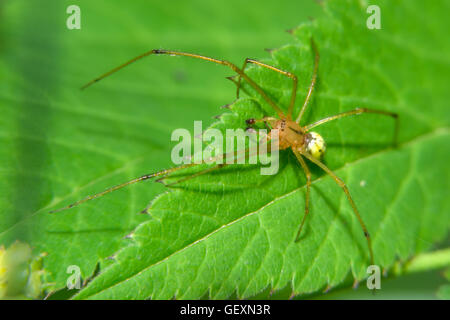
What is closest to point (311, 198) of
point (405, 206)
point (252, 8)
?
point (405, 206)

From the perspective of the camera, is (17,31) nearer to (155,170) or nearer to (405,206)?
(155,170)

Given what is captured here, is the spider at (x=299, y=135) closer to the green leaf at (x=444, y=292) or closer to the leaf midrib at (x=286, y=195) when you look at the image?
the leaf midrib at (x=286, y=195)

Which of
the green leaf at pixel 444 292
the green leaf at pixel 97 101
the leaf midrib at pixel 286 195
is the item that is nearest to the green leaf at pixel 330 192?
the leaf midrib at pixel 286 195

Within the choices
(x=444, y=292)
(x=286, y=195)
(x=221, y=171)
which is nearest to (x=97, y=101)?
(x=221, y=171)

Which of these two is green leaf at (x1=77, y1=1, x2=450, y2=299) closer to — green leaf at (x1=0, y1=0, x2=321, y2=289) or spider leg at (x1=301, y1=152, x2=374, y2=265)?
spider leg at (x1=301, y1=152, x2=374, y2=265)

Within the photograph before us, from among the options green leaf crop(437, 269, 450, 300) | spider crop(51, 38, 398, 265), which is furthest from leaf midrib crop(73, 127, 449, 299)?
green leaf crop(437, 269, 450, 300)

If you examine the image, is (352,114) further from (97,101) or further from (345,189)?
(97,101)
